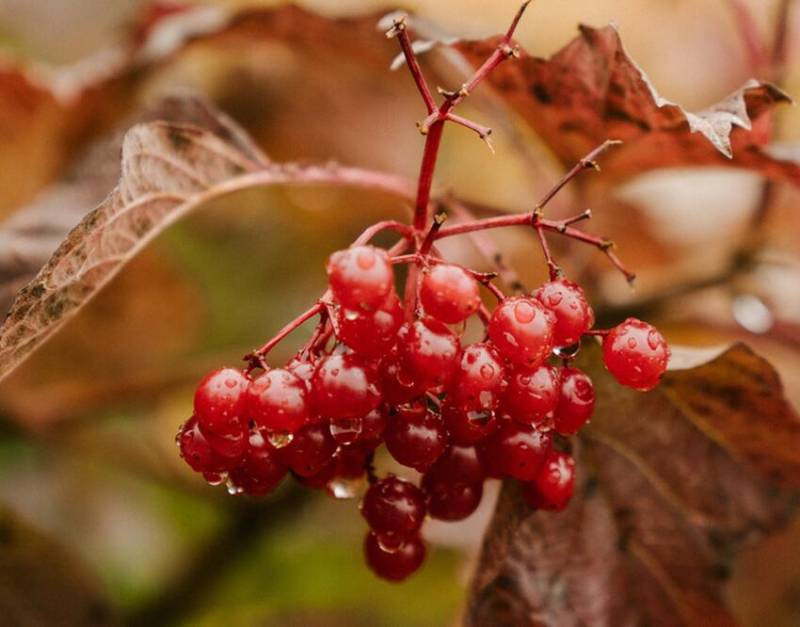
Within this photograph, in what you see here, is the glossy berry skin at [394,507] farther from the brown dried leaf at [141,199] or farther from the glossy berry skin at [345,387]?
the brown dried leaf at [141,199]

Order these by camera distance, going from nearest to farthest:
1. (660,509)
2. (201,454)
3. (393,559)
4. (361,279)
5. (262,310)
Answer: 1. (361,279)
2. (201,454)
3. (393,559)
4. (660,509)
5. (262,310)

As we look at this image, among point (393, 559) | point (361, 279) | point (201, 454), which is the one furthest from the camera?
point (393, 559)

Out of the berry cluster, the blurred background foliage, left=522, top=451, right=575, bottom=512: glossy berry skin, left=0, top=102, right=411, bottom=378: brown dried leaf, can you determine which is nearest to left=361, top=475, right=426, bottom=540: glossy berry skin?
the berry cluster

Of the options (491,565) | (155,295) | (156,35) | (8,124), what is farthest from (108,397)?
(491,565)

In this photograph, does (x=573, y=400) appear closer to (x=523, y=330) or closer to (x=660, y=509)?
(x=523, y=330)

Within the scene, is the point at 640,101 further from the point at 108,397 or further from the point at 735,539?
the point at 108,397

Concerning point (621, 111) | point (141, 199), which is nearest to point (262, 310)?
point (141, 199)

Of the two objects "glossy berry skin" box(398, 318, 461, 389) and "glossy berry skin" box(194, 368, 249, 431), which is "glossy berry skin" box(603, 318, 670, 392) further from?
"glossy berry skin" box(194, 368, 249, 431)

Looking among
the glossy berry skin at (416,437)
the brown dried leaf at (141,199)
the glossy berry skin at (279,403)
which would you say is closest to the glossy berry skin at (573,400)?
the glossy berry skin at (416,437)
